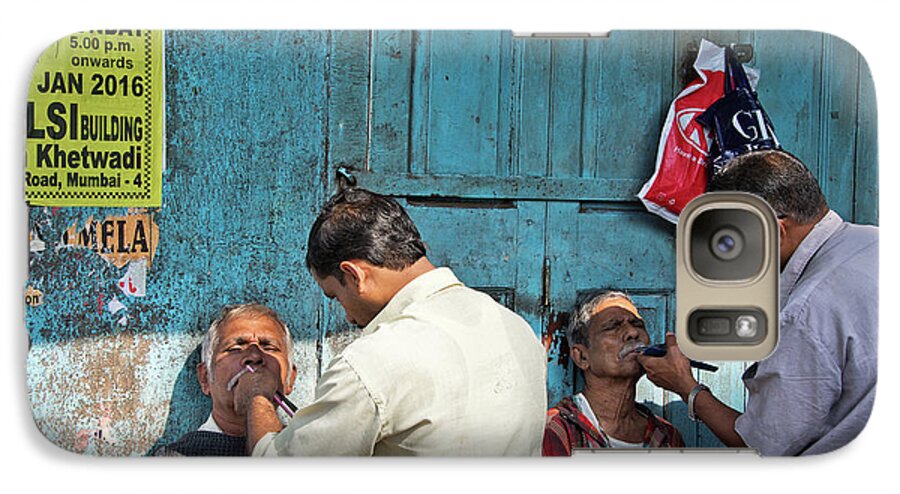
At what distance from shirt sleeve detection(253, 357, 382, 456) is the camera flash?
721 millimetres

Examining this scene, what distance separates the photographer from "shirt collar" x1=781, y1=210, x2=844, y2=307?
209 centimetres

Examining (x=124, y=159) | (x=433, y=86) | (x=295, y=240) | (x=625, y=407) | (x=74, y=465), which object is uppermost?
(x=433, y=86)

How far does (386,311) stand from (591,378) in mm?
436

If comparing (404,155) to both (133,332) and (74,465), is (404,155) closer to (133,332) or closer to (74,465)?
(133,332)

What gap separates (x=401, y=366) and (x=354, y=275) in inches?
8.4

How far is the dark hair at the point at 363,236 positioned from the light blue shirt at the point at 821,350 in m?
0.73

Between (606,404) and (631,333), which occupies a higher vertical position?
(631,333)

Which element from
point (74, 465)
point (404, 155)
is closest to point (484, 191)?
point (404, 155)

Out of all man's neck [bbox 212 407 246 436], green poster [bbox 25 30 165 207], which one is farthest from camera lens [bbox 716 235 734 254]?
green poster [bbox 25 30 165 207]

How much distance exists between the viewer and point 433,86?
2090mm

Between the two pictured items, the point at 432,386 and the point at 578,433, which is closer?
the point at 432,386

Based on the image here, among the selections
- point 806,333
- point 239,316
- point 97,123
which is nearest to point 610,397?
point 806,333

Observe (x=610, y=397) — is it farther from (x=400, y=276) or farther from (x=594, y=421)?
(x=400, y=276)

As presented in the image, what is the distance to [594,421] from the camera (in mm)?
2133
